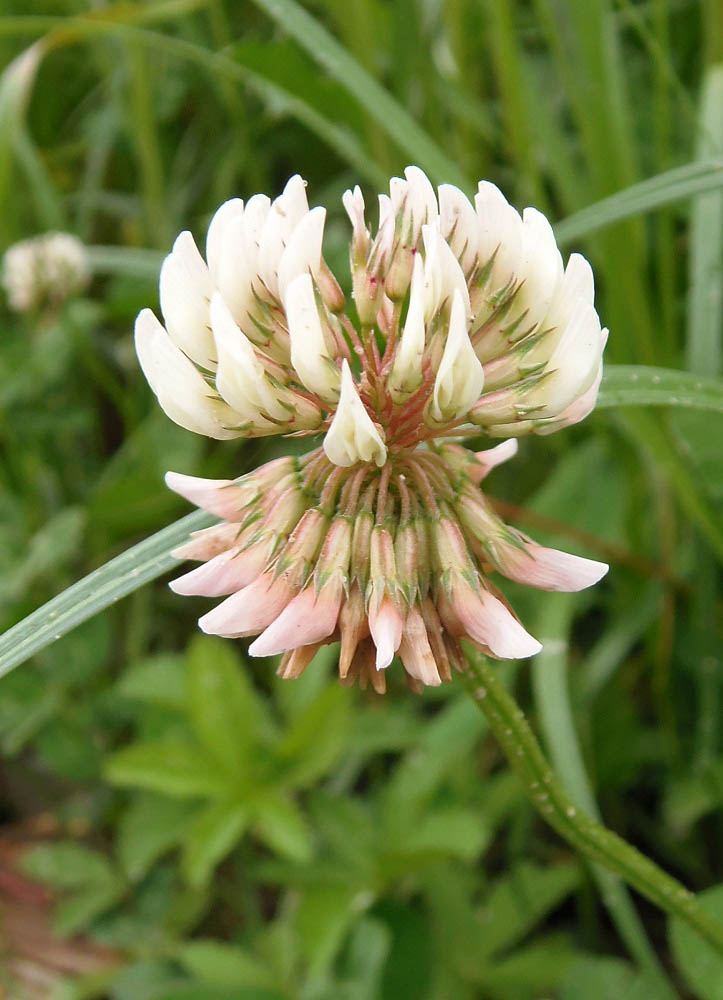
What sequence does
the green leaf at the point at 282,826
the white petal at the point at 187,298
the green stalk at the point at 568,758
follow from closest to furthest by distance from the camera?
the white petal at the point at 187,298, the green stalk at the point at 568,758, the green leaf at the point at 282,826

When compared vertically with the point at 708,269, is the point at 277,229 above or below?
above

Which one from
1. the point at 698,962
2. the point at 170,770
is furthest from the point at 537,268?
the point at 170,770

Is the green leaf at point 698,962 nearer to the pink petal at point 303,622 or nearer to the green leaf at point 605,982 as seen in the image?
the green leaf at point 605,982

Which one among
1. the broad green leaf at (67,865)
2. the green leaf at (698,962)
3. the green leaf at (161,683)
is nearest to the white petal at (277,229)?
the green leaf at (698,962)

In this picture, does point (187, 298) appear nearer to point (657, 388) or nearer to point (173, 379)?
point (173, 379)

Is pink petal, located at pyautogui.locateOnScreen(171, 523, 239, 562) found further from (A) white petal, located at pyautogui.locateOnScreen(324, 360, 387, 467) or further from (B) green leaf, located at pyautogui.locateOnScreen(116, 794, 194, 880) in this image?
(B) green leaf, located at pyautogui.locateOnScreen(116, 794, 194, 880)
